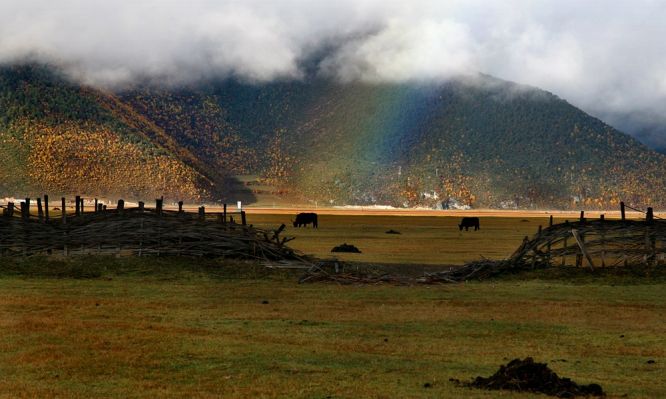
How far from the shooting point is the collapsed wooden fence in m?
32.8

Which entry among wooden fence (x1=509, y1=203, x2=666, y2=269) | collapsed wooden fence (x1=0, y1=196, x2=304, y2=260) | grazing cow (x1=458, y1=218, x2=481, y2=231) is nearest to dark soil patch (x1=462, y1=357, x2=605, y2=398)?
wooden fence (x1=509, y1=203, x2=666, y2=269)

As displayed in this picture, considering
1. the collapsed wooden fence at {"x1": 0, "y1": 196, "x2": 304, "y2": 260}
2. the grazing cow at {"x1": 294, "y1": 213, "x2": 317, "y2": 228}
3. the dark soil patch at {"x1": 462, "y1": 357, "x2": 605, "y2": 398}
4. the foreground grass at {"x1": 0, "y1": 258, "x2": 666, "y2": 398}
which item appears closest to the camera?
the dark soil patch at {"x1": 462, "y1": 357, "x2": 605, "y2": 398}

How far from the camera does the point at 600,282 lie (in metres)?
30.0

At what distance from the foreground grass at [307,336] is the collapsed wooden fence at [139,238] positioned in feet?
11.2

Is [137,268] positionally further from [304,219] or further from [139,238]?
[304,219]

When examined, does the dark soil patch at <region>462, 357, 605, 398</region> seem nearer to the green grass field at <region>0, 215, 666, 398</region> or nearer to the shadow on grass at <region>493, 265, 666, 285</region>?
the green grass field at <region>0, 215, 666, 398</region>

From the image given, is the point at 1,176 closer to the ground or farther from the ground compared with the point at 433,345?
farther from the ground

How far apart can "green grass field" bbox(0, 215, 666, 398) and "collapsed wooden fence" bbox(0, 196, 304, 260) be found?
1.39 meters

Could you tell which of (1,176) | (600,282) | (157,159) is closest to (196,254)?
(600,282)

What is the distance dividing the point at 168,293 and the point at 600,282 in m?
13.7

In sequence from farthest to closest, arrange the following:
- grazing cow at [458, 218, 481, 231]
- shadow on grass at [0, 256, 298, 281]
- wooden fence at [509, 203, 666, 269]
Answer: grazing cow at [458, 218, 481, 231]
wooden fence at [509, 203, 666, 269]
shadow on grass at [0, 256, 298, 281]

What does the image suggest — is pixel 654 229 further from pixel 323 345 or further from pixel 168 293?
pixel 323 345

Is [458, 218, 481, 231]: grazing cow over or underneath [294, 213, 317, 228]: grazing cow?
underneath

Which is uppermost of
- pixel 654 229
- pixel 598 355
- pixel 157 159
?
pixel 157 159
